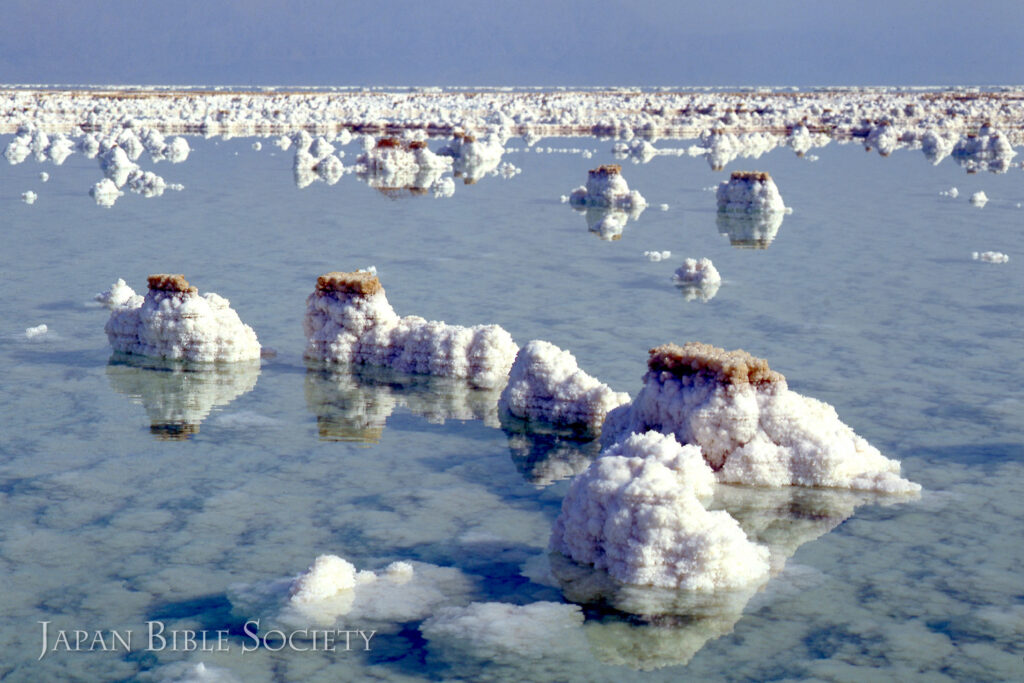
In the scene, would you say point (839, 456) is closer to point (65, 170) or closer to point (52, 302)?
point (52, 302)

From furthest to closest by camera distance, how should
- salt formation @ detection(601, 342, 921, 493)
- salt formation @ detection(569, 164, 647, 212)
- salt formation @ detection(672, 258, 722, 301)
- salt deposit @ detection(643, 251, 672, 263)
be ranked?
salt formation @ detection(569, 164, 647, 212) < salt deposit @ detection(643, 251, 672, 263) < salt formation @ detection(672, 258, 722, 301) < salt formation @ detection(601, 342, 921, 493)

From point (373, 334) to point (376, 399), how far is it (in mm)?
1219

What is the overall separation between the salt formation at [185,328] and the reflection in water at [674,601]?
5434 millimetres

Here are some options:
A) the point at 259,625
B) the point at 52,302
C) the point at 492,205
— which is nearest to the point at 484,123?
the point at 492,205

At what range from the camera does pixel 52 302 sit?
44.6ft

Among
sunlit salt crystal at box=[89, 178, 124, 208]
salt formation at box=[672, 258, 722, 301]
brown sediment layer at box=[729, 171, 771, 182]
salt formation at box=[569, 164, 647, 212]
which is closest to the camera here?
salt formation at box=[672, 258, 722, 301]

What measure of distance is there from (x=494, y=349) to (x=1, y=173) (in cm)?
2431

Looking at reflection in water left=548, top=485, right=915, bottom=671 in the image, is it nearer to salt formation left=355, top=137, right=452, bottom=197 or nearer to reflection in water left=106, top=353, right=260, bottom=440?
reflection in water left=106, top=353, right=260, bottom=440

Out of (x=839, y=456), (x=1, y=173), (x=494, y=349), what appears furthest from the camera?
(x=1, y=173)

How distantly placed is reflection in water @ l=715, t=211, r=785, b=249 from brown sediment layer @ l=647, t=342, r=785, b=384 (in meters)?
10.5

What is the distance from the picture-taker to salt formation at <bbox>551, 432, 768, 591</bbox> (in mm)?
6102

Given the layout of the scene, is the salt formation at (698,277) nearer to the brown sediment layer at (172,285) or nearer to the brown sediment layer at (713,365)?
the brown sediment layer at (172,285)

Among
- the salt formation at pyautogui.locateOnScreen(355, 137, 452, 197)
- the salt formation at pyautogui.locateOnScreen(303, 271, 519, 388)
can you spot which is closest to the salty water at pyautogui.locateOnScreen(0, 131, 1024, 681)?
the salt formation at pyautogui.locateOnScreen(303, 271, 519, 388)

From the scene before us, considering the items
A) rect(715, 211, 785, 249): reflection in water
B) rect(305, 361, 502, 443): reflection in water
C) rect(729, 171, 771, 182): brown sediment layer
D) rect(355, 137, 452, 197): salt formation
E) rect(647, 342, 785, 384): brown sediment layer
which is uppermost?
rect(355, 137, 452, 197): salt formation
